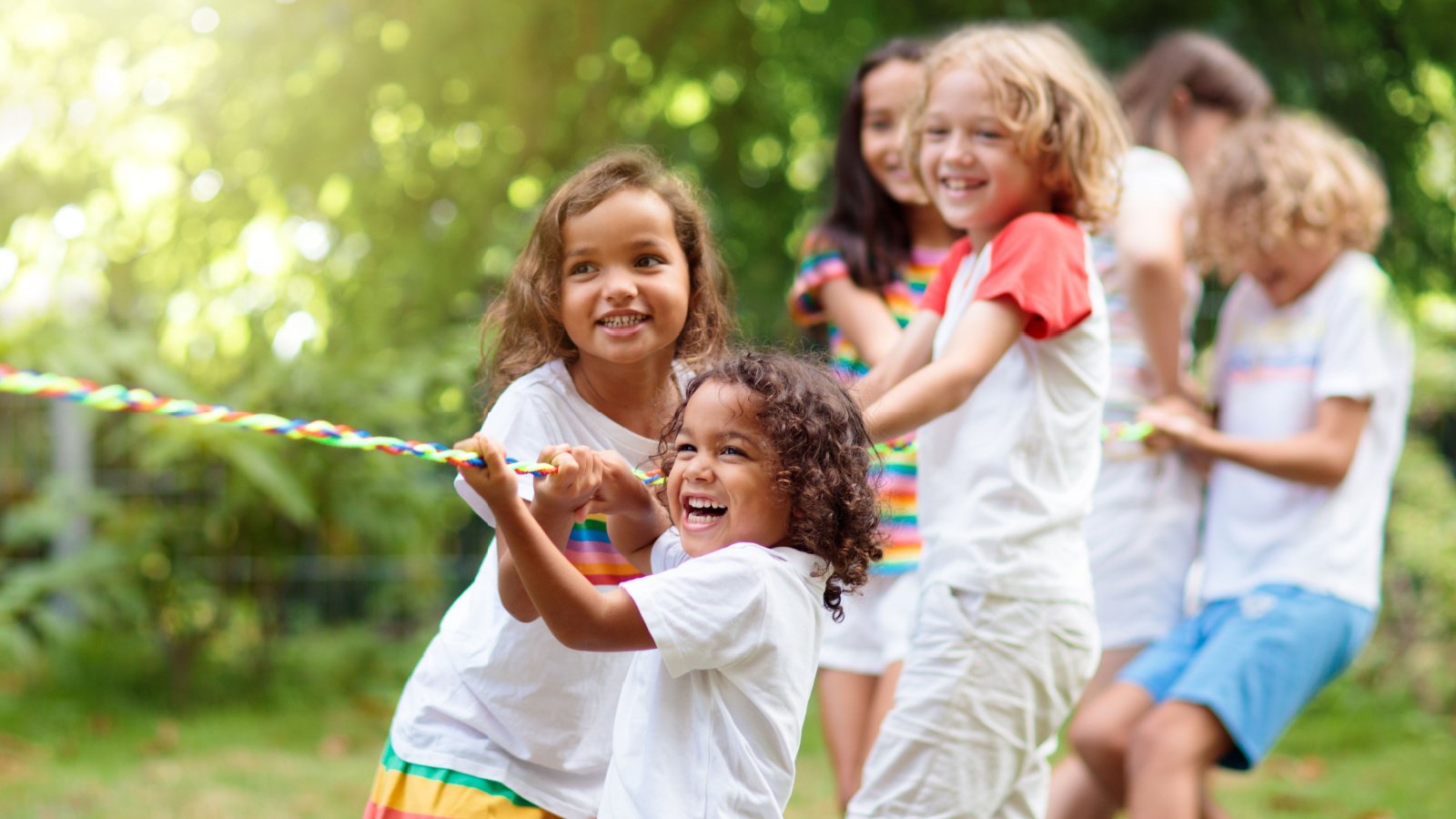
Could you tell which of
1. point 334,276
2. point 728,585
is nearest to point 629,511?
point 728,585

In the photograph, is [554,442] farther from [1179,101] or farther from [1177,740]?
[1179,101]

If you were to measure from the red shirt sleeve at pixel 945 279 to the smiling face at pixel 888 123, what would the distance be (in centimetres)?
41

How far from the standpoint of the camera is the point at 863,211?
3227 millimetres

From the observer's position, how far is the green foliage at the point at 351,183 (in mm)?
5188

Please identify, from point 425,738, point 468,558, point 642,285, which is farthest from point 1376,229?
point 468,558

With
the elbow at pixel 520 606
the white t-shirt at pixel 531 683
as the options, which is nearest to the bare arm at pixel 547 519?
the elbow at pixel 520 606

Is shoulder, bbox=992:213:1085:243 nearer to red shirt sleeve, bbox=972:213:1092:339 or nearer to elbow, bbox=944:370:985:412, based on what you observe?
red shirt sleeve, bbox=972:213:1092:339

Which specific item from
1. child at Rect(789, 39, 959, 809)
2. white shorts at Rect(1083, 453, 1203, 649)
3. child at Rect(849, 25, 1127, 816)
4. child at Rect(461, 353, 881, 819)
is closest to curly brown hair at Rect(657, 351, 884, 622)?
child at Rect(461, 353, 881, 819)

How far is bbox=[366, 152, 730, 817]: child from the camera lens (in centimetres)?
206

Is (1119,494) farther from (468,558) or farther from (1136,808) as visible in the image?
(468,558)

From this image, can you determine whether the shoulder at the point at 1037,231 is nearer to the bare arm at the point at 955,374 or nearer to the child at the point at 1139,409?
the bare arm at the point at 955,374

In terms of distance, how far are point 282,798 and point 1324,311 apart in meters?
3.37

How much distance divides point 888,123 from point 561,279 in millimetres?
1304

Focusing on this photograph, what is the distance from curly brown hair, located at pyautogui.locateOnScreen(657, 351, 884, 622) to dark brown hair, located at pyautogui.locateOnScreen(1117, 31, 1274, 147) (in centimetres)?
192
